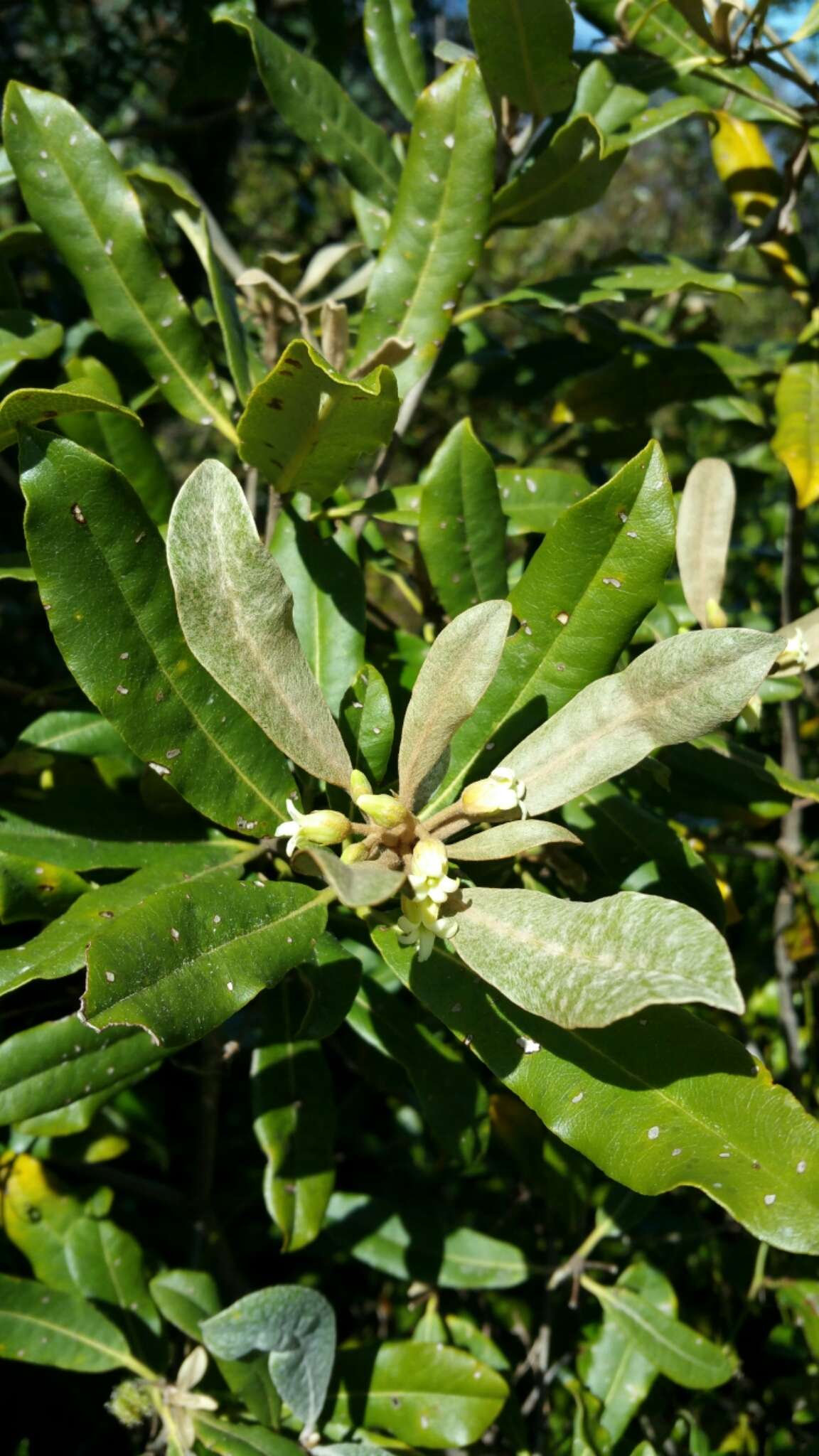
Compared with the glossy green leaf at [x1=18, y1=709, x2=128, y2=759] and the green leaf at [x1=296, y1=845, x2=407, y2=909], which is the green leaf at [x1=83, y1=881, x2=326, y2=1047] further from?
the glossy green leaf at [x1=18, y1=709, x2=128, y2=759]

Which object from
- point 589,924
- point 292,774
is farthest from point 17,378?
point 589,924

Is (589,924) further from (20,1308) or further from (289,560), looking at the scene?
(20,1308)

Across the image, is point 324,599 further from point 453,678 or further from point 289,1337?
point 289,1337

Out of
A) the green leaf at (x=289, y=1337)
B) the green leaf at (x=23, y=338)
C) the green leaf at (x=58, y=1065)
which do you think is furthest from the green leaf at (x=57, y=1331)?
the green leaf at (x=23, y=338)

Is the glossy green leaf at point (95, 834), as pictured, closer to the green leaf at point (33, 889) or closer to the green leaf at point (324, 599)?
the green leaf at point (33, 889)

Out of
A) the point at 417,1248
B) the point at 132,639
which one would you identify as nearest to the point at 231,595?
the point at 132,639

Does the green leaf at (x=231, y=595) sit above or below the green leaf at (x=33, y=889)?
above
